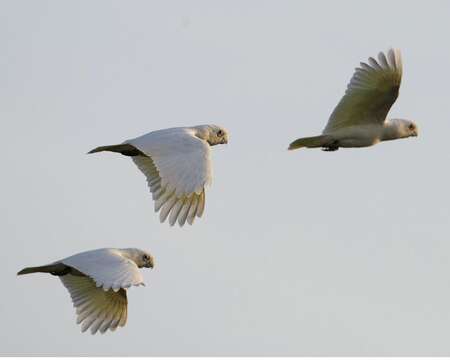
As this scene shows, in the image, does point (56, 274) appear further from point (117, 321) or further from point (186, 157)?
point (186, 157)

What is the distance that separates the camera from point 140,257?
70.2 feet

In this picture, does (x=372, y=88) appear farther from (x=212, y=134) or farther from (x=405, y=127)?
(x=212, y=134)

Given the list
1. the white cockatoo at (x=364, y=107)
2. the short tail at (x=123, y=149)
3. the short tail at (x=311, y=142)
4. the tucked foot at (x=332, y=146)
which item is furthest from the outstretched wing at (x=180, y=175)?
the tucked foot at (x=332, y=146)

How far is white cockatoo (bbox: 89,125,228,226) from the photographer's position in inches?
726

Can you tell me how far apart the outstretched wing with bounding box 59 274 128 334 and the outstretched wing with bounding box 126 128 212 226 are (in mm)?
1863

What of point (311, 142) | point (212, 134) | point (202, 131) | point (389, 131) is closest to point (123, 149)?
point (202, 131)

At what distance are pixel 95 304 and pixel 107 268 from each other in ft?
4.54

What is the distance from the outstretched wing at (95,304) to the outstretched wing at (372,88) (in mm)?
4092

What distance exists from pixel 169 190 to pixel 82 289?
264 centimetres

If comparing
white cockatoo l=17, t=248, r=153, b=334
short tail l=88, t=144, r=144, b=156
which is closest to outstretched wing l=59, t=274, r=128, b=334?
white cockatoo l=17, t=248, r=153, b=334

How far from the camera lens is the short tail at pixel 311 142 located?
Answer: 2195 centimetres

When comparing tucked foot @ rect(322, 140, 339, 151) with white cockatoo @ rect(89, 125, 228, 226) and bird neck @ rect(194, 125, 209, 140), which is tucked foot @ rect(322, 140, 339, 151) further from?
white cockatoo @ rect(89, 125, 228, 226)

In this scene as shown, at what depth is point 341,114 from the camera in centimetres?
2225

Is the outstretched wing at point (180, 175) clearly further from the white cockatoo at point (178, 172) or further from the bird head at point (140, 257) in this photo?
the bird head at point (140, 257)
